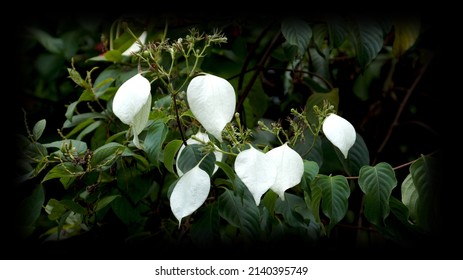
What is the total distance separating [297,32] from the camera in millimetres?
988

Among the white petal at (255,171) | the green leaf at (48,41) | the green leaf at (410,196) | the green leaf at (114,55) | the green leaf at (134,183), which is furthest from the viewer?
the green leaf at (48,41)

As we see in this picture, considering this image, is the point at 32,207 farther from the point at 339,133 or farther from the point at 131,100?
the point at 339,133

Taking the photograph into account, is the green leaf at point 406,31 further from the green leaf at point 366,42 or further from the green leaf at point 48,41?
the green leaf at point 48,41

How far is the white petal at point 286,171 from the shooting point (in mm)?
727

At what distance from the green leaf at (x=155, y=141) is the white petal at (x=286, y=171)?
0.14 meters

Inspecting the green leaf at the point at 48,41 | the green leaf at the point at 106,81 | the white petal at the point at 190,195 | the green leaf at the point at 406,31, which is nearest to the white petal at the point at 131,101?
the white petal at the point at 190,195

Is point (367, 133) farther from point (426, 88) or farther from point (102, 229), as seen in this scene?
point (102, 229)

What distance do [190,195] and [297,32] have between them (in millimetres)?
374

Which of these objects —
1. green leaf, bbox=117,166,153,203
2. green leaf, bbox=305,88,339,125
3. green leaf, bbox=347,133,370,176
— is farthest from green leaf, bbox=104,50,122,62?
green leaf, bbox=347,133,370,176

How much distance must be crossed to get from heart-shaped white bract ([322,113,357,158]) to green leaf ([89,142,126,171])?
29cm

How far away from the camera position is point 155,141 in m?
0.79

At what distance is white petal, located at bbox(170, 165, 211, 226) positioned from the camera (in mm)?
740

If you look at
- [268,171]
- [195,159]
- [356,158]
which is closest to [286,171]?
[268,171]

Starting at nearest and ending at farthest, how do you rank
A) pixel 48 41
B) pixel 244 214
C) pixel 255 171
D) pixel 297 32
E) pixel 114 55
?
1. pixel 255 171
2. pixel 244 214
3. pixel 297 32
4. pixel 114 55
5. pixel 48 41
